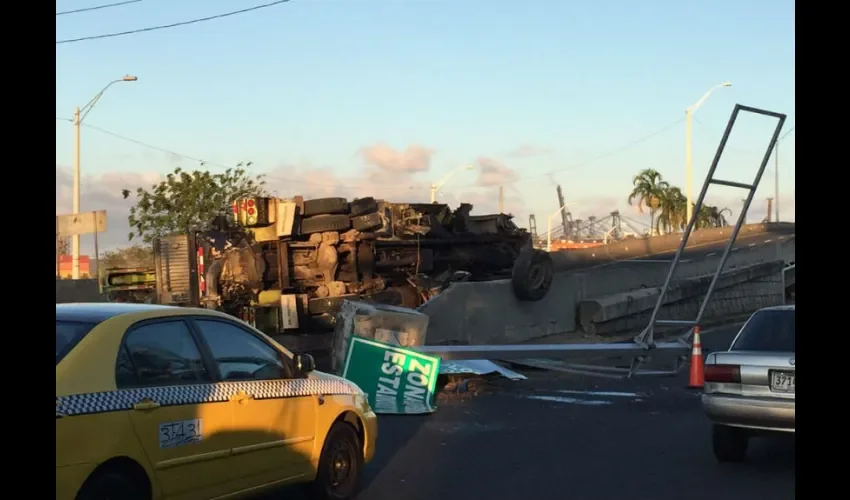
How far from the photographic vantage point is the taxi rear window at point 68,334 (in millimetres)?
4992

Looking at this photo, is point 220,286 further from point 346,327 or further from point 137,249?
point 137,249

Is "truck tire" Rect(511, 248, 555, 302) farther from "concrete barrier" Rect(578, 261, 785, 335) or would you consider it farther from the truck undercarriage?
"concrete barrier" Rect(578, 261, 785, 335)

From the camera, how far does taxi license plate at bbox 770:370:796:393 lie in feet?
24.6

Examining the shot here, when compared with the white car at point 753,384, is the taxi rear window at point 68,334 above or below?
above

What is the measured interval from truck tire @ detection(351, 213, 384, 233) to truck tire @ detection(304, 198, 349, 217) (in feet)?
0.92

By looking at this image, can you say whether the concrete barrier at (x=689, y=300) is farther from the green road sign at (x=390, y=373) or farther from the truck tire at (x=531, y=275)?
the green road sign at (x=390, y=373)

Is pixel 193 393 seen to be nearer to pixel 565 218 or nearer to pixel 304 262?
pixel 304 262

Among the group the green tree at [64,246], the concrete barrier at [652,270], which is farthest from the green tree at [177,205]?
the concrete barrier at [652,270]

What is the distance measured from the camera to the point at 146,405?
519 centimetres

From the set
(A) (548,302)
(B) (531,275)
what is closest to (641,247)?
(A) (548,302)

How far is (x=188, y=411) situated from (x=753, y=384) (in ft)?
15.5

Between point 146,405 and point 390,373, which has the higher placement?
point 146,405

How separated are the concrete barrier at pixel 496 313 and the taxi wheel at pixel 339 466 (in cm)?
794

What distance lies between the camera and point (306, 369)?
6746 millimetres
